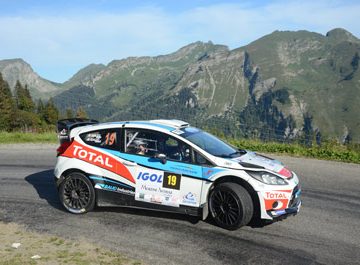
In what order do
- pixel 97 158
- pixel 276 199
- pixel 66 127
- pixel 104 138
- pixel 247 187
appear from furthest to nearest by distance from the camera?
pixel 66 127 < pixel 104 138 < pixel 97 158 < pixel 247 187 < pixel 276 199

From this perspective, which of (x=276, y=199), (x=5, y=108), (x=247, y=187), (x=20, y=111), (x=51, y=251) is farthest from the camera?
(x=20, y=111)

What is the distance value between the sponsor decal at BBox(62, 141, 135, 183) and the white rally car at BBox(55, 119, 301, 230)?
0.8 inches

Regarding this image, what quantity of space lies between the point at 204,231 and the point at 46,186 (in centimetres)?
527

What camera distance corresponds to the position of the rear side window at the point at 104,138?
8.52 metres

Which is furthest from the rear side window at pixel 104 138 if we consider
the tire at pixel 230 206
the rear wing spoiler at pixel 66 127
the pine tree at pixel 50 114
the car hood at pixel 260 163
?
the pine tree at pixel 50 114

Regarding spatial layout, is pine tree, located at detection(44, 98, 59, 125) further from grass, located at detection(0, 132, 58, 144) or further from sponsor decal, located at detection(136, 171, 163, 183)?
sponsor decal, located at detection(136, 171, 163, 183)

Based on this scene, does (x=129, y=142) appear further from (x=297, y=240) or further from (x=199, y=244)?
(x=297, y=240)

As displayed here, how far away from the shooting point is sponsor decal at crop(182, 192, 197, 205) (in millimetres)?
7633

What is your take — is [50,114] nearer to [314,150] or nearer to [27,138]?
[27,138]

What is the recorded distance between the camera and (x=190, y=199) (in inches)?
302

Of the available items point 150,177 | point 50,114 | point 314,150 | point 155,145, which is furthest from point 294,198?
point 50,114

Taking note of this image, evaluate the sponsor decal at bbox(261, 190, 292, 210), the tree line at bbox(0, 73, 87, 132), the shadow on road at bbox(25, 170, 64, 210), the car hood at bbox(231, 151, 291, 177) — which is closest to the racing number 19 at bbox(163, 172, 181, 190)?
the car hood at bbox(231, 151, 291, 177)

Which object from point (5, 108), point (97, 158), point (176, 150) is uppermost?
point (5, 108)

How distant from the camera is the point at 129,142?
8.41 m
